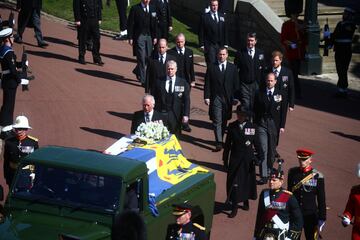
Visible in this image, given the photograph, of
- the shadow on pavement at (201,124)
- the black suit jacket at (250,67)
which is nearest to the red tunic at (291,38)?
the black suit jacket at (250,67)

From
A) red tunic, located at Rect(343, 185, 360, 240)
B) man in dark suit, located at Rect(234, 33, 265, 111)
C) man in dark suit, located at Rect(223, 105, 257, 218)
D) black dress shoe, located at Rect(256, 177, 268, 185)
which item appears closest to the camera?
red tunic, located at Rect(343, 185, 360, 240)

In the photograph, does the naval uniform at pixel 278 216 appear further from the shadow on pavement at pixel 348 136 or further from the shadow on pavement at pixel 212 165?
the shadow on pavement at pixel 348 136

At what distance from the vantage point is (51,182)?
12.4 metres

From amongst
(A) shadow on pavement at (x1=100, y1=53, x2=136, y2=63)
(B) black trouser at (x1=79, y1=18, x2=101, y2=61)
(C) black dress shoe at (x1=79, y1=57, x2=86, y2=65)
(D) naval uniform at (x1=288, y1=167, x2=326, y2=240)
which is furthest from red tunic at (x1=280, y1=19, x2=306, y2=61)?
(D) naval uniform at (x1=288, y1=167, x2=326, y2=240)

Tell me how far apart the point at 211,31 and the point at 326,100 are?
11.4 ft

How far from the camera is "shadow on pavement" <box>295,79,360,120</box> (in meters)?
23.6

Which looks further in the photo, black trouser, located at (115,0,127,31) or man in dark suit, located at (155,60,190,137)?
black trouser, located at (115,0,127,31)

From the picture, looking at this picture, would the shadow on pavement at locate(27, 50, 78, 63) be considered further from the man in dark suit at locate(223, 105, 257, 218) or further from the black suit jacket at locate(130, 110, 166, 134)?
Result: the man in dark suit at locate(223, 105, 257, 218)

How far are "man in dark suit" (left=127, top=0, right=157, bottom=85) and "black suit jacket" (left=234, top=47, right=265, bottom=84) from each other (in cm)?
311

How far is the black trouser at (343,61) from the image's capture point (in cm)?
2455

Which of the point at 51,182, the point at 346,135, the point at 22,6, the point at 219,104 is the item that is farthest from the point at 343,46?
the point at 51,182

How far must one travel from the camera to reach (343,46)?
2486 centimetres

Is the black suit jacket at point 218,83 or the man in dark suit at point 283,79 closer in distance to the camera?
the man in dark suit at point 283,79

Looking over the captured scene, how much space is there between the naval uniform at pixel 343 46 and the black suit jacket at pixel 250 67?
4129 millimetres
